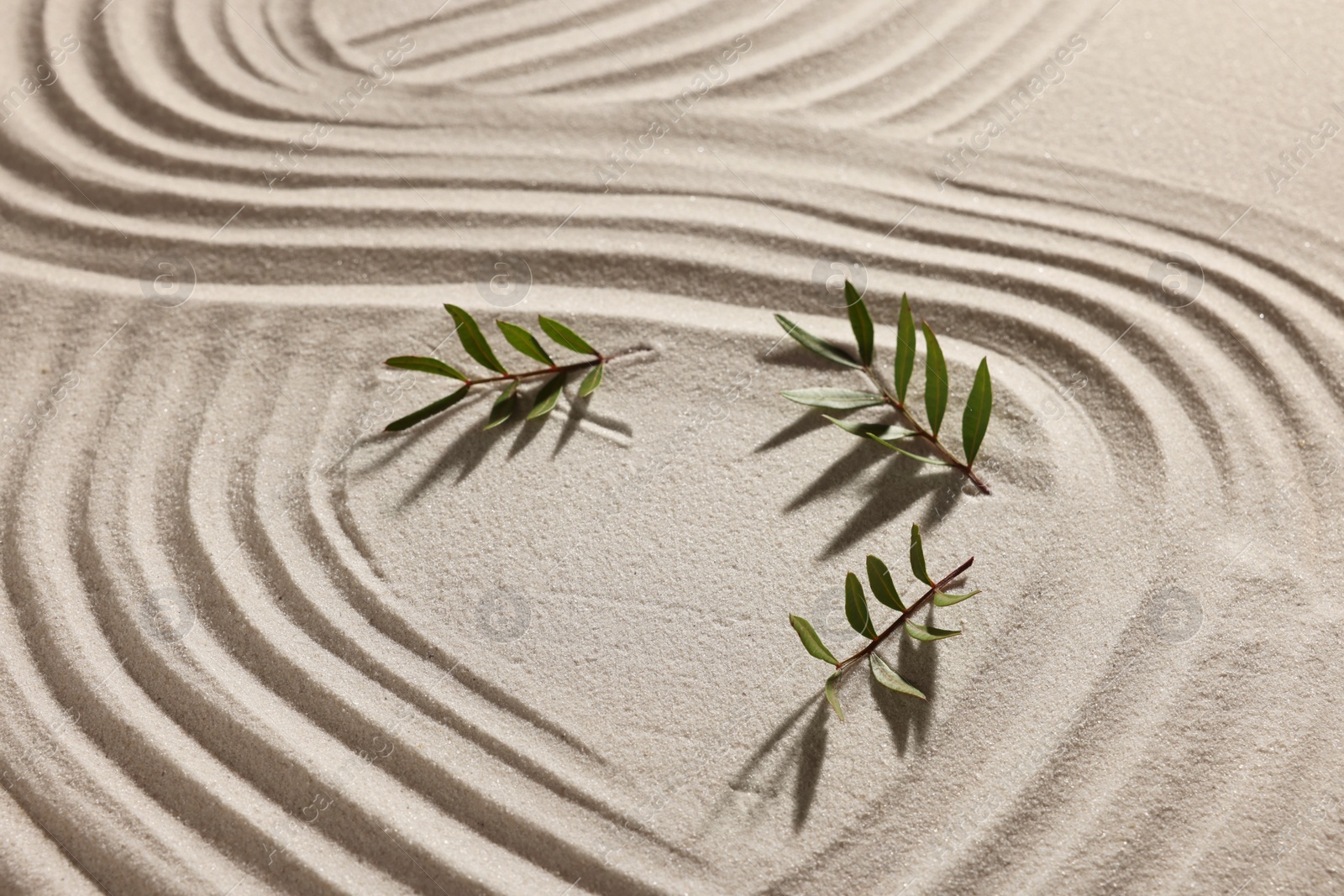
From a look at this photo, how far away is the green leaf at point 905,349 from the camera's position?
1259mm

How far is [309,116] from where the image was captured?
164 cm

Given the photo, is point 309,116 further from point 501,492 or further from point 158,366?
point 501,492

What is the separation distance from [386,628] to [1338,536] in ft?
4.06

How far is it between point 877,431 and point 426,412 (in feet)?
2.06

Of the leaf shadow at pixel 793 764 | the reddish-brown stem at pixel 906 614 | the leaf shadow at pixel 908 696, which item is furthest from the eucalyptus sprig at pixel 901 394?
the leaf shadow at pixel 793 764

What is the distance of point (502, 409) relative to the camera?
137 centimetres
